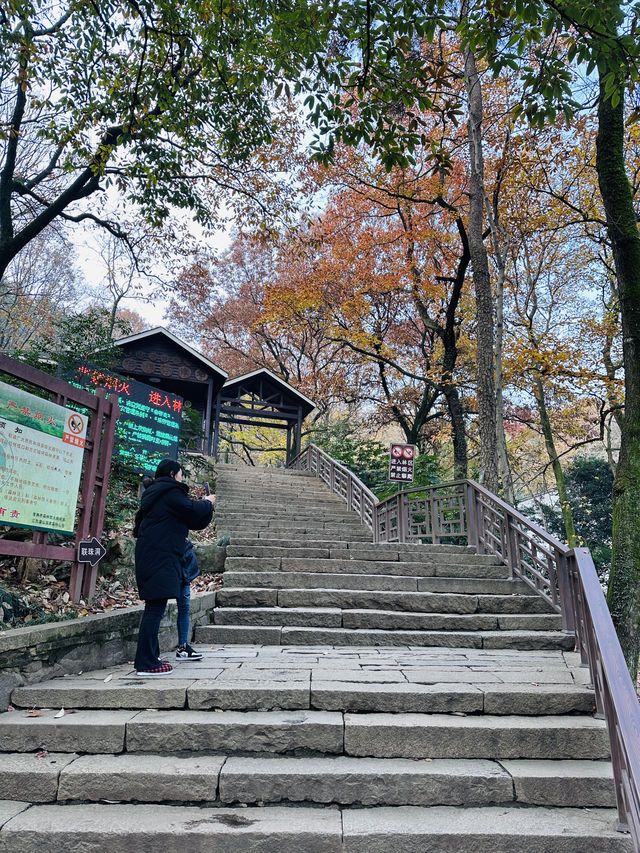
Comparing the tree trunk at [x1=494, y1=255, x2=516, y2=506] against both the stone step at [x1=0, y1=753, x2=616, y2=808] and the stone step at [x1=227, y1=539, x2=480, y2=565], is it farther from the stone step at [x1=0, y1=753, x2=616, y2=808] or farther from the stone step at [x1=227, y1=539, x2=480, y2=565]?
the stone step at [x1=0, y1=753, x2=616, y2=808]

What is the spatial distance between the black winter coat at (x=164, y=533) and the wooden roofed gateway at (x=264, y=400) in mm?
15456

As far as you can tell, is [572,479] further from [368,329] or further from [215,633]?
[215,633]

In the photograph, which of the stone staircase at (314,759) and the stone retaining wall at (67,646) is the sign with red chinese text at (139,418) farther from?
the stone staircase at (314,759)

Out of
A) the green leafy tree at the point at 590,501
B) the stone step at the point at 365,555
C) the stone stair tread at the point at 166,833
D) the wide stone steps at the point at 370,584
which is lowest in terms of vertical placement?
the stone stair tread at the point at 166,833

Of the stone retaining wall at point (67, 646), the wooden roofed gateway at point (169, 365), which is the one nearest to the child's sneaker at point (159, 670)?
A: the stone retaining wall at point (67, 646)

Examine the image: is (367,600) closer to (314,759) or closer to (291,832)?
(314,759)

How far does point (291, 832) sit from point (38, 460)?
118 inches

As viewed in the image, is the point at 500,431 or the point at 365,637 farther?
the point at 500,431

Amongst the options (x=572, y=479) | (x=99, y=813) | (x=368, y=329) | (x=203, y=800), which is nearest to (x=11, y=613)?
(x=99, y=813)

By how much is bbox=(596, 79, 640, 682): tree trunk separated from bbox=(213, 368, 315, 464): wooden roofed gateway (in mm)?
14324

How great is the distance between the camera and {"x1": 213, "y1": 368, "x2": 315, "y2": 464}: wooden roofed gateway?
791 inches

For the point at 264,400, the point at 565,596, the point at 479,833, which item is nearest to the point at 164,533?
the point at 479,833

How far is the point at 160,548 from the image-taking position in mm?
4055

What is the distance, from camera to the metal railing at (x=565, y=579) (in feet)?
7.93
